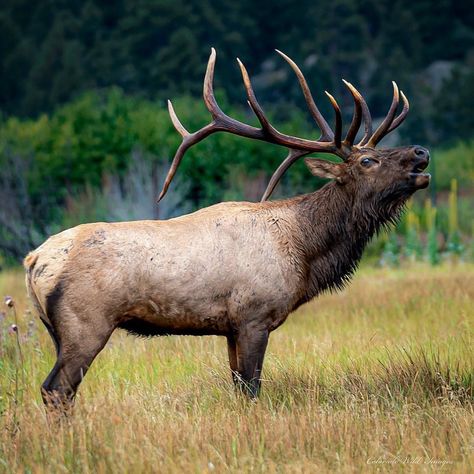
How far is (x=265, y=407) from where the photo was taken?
6.02 m

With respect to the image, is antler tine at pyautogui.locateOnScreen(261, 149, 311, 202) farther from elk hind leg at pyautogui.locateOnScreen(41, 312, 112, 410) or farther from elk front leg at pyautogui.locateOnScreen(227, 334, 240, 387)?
elk hind leg at pyautogui.locateOnScreen(41, 312, 112, 410)

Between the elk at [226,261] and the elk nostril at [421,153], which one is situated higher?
the elk nostril at [421,153]

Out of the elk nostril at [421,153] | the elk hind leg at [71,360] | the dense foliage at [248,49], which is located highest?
the elk nostril at [421,153]

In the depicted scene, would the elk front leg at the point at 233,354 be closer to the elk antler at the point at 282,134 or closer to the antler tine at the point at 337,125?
the elk antler at the point at 282,134

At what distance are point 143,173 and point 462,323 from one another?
8100mm

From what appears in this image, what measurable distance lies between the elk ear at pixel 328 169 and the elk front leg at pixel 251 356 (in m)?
1.15

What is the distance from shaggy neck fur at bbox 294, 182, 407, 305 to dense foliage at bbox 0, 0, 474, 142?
28750 millimetres

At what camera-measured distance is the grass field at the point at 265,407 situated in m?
5.08

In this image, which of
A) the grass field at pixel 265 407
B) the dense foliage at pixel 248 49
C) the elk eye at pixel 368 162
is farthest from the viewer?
the dense foliage at pixel 248 49

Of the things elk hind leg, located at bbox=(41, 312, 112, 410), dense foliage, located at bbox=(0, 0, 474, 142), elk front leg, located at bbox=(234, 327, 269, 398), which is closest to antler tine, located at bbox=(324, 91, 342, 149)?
elk front leg, located at bbox=(234, 327, 269, 398)

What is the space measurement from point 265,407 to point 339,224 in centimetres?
144

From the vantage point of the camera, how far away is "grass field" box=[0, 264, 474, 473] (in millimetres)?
5078

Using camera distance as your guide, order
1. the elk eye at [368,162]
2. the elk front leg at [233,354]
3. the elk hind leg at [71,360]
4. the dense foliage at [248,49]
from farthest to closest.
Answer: the dense foliage at [248,49], the elk eye at [368,162], the elk front leg at [233,354], the elk hind leg at [71,360]

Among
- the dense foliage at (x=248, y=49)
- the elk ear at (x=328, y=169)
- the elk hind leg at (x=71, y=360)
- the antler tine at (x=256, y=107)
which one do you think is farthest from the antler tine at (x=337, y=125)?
the dense foliage at (x=248, y=49)
